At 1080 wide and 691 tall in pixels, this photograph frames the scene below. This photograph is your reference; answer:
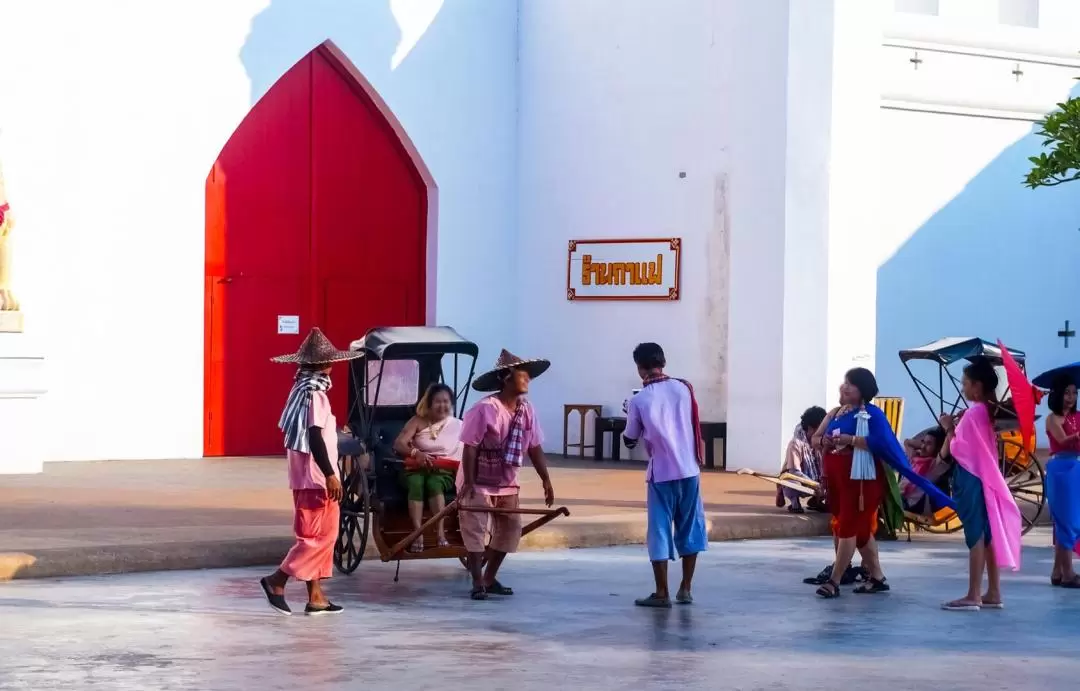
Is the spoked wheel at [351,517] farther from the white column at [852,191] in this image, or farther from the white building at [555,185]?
the white column at [852,191]

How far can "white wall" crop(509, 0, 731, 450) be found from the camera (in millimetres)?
21734

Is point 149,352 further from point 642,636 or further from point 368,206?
point 642,636

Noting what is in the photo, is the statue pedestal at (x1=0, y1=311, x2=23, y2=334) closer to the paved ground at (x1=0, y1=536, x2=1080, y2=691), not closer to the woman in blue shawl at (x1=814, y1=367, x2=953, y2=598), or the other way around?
the paved ground at (x1=0, y1=536, x2=1080, y2=691)

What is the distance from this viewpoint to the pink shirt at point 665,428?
1157 centimetres

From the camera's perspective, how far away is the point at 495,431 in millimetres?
11891

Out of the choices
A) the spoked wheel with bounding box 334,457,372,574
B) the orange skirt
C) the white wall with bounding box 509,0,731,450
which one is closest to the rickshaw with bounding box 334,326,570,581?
the spoked wheel with bounding box 334,457,372,574

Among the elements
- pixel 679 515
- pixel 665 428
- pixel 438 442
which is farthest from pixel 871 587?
pixel 438 442

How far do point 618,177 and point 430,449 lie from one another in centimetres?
1029

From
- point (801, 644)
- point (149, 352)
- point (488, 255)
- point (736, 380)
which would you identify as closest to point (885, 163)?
point (736, 380)

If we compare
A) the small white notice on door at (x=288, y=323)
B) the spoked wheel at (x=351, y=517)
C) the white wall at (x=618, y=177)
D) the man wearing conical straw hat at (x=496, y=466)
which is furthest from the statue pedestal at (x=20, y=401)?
the man wearing conical straw hat at (x=496, y=466)

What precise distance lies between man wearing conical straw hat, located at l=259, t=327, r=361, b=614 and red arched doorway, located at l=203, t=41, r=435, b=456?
1086 centimetres

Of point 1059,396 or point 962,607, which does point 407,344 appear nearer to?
point 962,607

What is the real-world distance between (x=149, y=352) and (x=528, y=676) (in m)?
12.9

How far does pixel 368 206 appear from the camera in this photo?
23.0 metres
